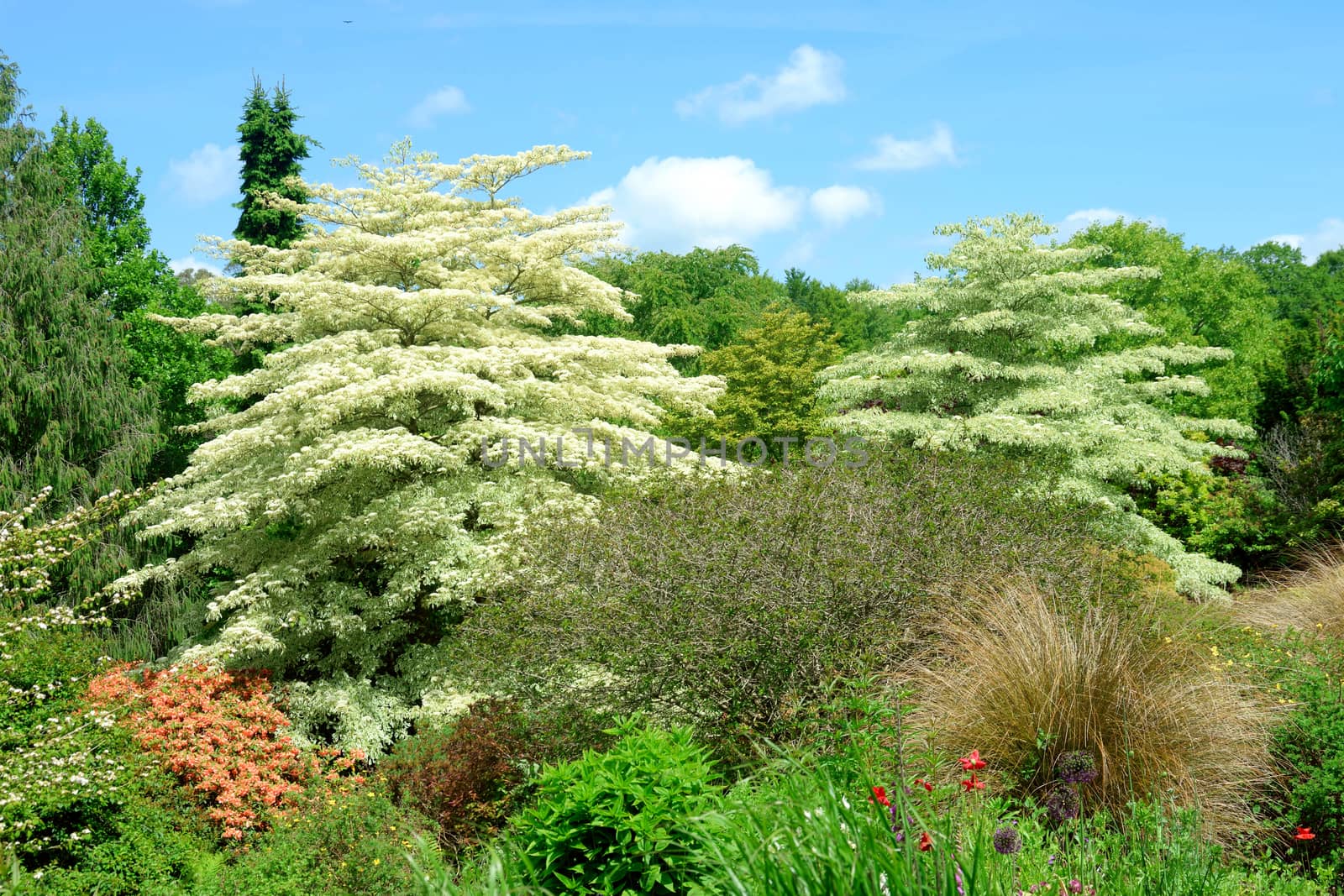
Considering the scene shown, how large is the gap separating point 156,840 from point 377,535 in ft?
12.2

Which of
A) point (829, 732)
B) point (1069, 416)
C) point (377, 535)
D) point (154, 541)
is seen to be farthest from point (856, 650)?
point (154, 541)

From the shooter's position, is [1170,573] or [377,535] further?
[1170,573]

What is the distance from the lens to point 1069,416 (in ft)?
50.3

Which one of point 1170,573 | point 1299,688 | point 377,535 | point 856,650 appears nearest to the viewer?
point 1299,688

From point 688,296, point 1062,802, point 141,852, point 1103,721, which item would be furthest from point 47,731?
point 688,296

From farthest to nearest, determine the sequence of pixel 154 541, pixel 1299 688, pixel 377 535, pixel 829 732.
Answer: pixel 154 541 < pixel 377 535 < pixel 1299 688 < pixel 829 732

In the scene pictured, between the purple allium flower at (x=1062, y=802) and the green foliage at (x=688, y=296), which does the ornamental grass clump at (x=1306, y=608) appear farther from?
the green foliage at (x=688, y=296)

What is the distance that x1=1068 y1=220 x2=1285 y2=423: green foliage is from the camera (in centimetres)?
2297

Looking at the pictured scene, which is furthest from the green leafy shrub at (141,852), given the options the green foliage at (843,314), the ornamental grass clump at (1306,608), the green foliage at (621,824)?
the green foliage at (843,314)

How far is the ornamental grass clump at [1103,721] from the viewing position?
16.9 ft

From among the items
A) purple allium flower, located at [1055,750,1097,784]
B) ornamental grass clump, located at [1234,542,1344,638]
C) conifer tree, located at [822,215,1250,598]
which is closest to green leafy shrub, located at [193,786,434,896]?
purple allium flower, located at [1055,750,1097,784]

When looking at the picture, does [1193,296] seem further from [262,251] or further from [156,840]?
[156,840]

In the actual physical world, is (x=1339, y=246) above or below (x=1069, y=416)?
above

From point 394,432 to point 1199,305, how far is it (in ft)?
79.3
